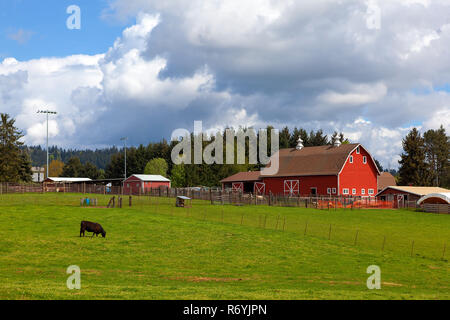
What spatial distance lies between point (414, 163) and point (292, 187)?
105 ft

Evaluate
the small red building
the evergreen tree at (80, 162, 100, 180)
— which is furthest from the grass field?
the evergreen tree at (80, 162, 100, 180)

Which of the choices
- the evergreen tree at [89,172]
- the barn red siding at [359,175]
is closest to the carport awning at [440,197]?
the barn red siding at [359,175]

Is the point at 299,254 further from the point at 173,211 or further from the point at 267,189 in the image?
the point at 267,189

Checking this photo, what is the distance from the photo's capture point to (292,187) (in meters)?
74.3

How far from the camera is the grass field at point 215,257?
52.2 ft

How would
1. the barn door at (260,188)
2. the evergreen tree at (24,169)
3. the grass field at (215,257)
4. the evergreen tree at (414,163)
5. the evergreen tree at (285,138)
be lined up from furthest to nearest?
the evergreen tree at (285,138)
the evergreen tree at (24,169)
the evergreen tree at (414,163)
the barn door at (260,188)
the grass field at (215,257)

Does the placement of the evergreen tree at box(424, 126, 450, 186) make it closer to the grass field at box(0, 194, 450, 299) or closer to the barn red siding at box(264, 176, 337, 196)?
the barn red siding at box(264, 176, 337, 196)

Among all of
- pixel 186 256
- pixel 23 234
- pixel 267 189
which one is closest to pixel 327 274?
pixel 186 256
